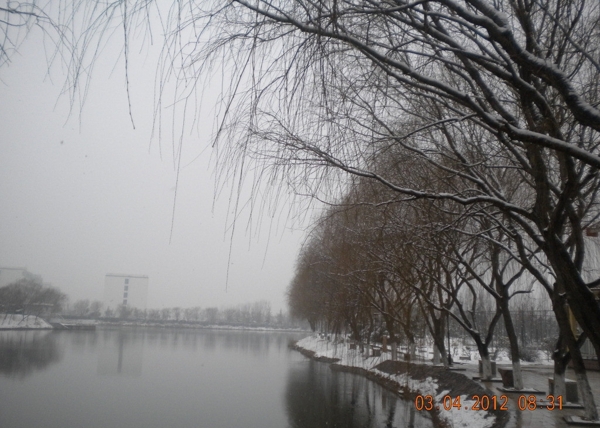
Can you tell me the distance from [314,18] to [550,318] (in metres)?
30.0

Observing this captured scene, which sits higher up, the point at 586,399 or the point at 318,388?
the point at 586,399

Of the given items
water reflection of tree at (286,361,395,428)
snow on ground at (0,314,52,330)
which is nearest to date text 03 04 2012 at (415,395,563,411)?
water reflection of tree at (286,361,395,428)

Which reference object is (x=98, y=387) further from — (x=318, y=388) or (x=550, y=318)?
(x=550, y=318)

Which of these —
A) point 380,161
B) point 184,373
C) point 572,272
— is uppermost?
point 380,161

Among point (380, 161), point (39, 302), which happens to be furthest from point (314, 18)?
point (39, 302)

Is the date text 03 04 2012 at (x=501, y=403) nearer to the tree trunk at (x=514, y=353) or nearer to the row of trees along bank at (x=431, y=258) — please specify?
the row of trees along bank at (x=431, y=258)

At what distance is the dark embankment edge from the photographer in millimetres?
10699

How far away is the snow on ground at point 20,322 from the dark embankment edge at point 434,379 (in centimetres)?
3720

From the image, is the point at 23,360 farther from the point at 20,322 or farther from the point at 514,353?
the point at 20,322

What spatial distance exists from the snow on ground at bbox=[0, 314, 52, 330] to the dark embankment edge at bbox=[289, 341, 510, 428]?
37.2 m

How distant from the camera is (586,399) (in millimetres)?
7773

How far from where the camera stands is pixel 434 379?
48.4ft

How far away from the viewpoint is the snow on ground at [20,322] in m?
47.0

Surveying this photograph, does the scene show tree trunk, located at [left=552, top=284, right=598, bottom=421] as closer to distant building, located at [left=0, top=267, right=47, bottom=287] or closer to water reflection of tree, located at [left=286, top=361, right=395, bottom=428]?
water reflection of tree, located at [left=286, top=361, right=395, bottom=428]
